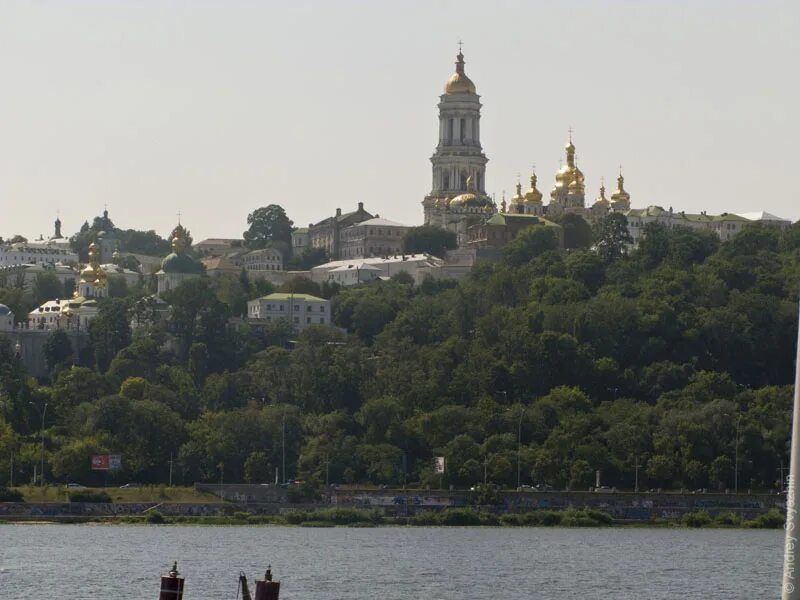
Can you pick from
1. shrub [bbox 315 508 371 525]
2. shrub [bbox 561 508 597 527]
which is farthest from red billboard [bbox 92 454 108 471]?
shrub [bbox 561 508 597 527]

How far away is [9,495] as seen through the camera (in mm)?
121688

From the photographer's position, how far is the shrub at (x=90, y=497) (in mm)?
120988

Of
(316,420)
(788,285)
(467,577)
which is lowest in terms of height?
(467,577)

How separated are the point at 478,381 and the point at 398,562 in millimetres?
53154

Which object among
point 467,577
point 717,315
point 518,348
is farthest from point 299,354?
point 467,577

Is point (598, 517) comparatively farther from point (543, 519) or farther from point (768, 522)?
point (768, 522)

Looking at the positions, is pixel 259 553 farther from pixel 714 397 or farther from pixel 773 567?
pixel 714 397

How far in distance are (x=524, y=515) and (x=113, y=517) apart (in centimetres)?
2003

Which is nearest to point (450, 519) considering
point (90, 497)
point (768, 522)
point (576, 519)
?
point (576, 519)

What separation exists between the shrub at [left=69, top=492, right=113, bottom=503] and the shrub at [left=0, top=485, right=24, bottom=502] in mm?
2575

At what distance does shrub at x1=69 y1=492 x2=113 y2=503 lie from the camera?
121 m

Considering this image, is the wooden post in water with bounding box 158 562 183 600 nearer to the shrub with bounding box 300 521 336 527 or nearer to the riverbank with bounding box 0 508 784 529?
the riverbank with bounding box 0 508 784 529

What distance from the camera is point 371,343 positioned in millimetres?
178250

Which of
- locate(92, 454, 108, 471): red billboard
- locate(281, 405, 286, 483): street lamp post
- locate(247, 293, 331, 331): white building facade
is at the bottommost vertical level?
locate(92, 454, 108, 471): red billboard
